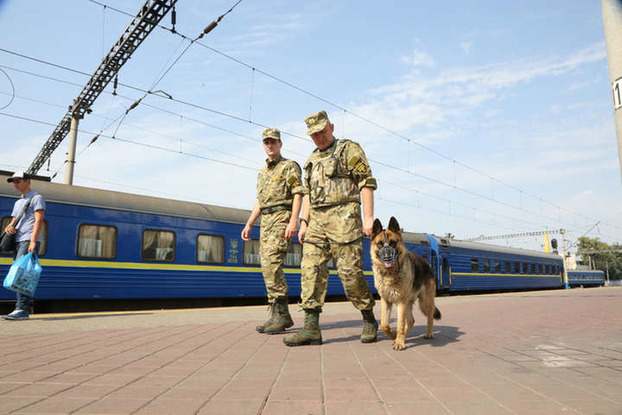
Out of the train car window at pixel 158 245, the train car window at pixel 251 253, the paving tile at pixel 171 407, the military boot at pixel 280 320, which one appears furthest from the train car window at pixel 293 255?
the paving tile at pixel 171 407

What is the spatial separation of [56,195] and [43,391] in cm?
792

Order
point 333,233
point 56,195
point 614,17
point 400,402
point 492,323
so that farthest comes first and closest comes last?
point 56,195, point 492,323, point 333,233, point 400,402, point 614,17

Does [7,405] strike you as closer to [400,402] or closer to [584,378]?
[400,402]

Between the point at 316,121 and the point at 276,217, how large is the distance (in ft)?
4.04

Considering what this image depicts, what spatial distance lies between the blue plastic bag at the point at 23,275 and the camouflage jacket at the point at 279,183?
3531 mm

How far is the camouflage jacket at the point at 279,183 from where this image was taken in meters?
4.93

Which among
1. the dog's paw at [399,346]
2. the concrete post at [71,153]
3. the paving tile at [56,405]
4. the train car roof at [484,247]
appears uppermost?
the concrete post at [71,153]

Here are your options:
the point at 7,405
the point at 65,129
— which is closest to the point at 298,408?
the point at 7,405

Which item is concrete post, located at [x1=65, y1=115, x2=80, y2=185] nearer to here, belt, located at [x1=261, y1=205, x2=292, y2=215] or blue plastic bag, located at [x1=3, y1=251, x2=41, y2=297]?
blue plastic bag, located at [x1=3, y1=251, x2=41, y2=297]

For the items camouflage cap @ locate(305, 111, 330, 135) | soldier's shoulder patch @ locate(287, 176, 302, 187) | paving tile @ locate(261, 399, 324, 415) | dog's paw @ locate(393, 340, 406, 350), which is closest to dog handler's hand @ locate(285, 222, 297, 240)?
soldier's shoulder patch @ locate(287, 176, 302, 187)

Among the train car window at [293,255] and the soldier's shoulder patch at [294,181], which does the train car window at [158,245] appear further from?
the soldier's shoulder patch at [294,181]

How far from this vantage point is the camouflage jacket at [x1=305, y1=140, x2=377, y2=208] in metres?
4.27

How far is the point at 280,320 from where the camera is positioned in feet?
16.3

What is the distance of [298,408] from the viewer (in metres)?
1.99
